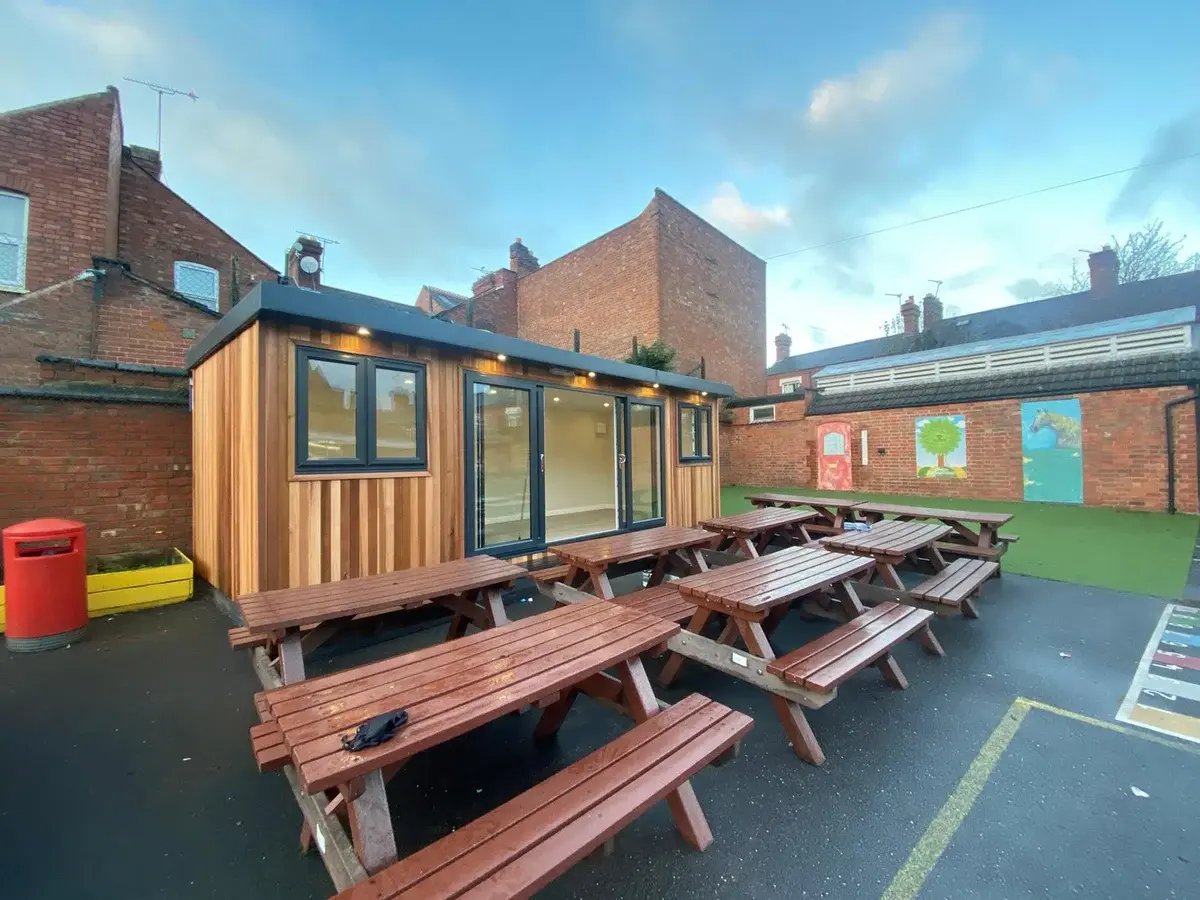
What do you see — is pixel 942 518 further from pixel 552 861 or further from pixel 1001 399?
pixel 1001 399

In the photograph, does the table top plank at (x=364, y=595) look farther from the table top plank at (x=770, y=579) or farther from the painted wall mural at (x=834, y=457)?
the painted wall mural at (x=834, y=457)

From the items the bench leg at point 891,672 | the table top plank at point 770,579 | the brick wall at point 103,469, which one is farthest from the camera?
the brick wall at point 103,469

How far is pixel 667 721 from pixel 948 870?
3.29 feet

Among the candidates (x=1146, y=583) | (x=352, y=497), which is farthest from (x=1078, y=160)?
(x=352, y=497)

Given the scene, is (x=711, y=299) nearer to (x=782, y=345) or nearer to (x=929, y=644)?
(x=929, y=644)

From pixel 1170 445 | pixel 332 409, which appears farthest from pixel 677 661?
pixel 1170 445

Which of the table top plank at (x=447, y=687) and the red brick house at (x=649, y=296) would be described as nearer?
the table top plank at (x=447, y=687)

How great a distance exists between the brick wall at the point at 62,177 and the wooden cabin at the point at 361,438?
18.2 feet

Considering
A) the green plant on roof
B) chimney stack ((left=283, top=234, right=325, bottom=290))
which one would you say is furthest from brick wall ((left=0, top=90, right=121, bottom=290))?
the green plant on roof

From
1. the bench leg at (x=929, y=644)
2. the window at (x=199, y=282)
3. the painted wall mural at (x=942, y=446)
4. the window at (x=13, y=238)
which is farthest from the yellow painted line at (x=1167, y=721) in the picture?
the window at (x=199, y=282)

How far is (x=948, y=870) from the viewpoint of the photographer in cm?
150

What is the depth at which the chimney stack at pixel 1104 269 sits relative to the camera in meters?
17.3

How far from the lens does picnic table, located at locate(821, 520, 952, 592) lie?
11.6 ft

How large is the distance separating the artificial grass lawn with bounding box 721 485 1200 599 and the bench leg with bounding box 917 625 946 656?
112 inches
